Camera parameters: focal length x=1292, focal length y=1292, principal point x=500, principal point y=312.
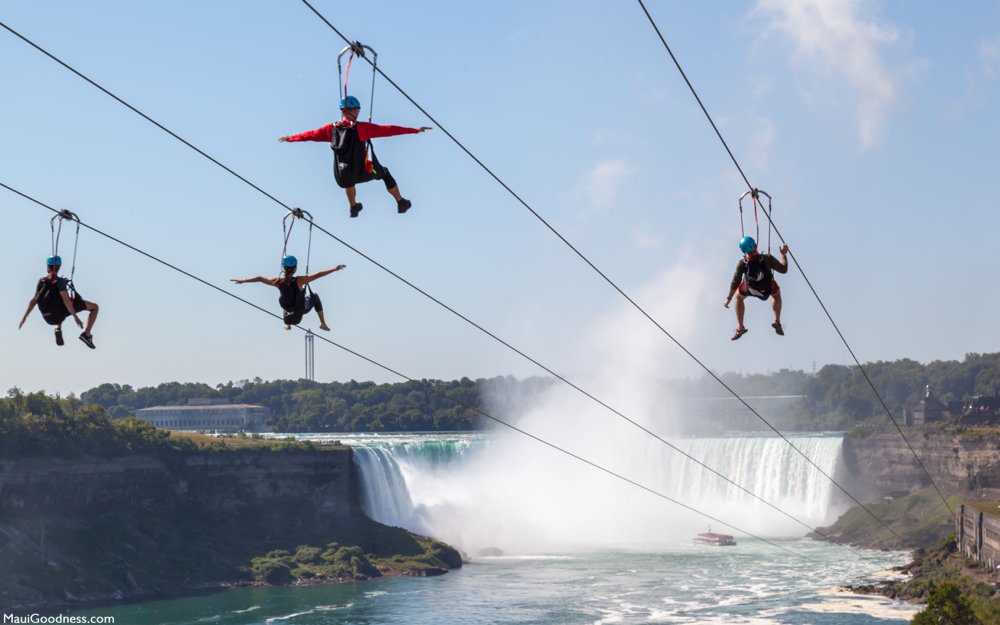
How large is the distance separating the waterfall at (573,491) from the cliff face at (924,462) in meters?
2.33

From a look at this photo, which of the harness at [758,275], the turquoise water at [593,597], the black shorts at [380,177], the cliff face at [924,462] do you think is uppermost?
the black shorts at [380,177]

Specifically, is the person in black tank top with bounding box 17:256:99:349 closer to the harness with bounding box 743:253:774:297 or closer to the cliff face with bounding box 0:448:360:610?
the harness with bounding box 743:253:774:297

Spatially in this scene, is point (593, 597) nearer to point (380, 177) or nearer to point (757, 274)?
point (757, 274)

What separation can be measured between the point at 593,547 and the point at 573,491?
55.1ft

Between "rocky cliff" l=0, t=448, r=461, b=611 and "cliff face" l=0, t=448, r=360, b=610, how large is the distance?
0.07 m

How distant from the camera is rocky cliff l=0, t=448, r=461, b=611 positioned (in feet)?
234

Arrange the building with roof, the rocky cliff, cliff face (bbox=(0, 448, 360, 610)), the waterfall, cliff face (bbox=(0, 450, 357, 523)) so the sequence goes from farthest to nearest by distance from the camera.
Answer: the building with roof
the waterfall
cliff face (bbox=(0, 450, 357, 523))
the rocky cliff
cliff face (bbox=(0, 448, 360, 610))

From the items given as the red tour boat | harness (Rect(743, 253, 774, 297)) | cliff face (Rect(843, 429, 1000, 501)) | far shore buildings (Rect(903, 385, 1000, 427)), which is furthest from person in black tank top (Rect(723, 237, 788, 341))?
far shore buildings (Rect(903, 385, 1000, 427))

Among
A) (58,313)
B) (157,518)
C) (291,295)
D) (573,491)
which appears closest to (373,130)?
(291,295)

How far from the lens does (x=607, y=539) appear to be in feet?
324

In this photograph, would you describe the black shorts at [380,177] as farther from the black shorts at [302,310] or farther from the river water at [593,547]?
the river water at [593,547]

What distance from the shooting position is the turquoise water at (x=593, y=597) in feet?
191

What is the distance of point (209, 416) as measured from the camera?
18925 cm

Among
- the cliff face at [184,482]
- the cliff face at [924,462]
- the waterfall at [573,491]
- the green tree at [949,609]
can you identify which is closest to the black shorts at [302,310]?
the green tree at [949,609]
